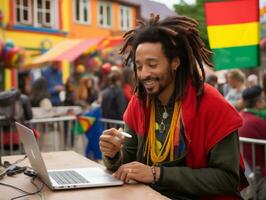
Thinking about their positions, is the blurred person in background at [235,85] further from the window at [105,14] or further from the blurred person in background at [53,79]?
the window at [105,14]

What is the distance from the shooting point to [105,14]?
19.5 m

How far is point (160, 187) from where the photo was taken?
2139 millimetres

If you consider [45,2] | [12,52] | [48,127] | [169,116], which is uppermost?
[45,2]

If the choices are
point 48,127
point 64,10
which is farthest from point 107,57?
point 48,127

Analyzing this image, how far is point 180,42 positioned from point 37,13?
1311 cm

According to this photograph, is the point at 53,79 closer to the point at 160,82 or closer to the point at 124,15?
the point at 124,15

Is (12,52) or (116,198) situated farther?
(12,52)

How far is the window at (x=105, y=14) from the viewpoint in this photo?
750 inches

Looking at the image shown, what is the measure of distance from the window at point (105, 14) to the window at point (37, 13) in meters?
2.70

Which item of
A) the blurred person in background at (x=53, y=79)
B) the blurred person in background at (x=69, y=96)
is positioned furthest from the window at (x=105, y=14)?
the blurred person in background at (x=69, y=96)

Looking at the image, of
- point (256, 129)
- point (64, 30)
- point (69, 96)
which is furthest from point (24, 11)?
point (256, 129)

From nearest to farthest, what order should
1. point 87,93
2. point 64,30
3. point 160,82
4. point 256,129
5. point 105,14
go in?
point 160,82 → point 256,129 → point 87,93 → point 64,30 → point 105,14

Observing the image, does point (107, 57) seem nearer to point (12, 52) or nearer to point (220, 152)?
point (12, 52)

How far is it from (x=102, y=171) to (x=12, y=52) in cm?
907
